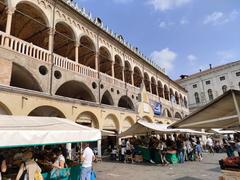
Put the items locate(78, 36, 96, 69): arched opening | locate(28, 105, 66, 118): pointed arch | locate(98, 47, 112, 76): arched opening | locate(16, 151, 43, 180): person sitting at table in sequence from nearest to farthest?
locate(16, 151, 43, 180): person sitting at table < locate(28, 105, 66, 118): pointed arch < locate(78, 36, 96, 69): arched opening < locate(98, 47, 112, 76): arched opening

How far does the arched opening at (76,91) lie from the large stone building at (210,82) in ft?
109

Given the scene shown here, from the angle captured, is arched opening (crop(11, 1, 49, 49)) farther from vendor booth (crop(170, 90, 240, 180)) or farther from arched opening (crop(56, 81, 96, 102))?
vendor booth (crop(170, 90, 240, 180))

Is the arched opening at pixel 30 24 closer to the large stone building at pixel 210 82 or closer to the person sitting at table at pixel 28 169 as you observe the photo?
the person sitting at table at pixel 28 169

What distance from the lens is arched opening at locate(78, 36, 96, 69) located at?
17.2 meters

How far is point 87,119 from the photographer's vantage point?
48.2 feet

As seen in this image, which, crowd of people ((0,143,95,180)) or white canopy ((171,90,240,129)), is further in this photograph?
crowd of people ((0,143,95,180))

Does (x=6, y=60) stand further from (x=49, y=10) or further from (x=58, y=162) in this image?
(x=58, y=162)

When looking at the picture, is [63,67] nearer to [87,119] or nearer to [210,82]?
[87,119]

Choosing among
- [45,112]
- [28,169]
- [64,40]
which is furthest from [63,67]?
[28,169]

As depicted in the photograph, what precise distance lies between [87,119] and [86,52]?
23.9 feet

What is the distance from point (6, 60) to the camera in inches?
397

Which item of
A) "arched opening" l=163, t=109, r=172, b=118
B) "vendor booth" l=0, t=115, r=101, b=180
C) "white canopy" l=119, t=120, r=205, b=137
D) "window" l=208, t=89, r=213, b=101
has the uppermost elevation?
"window" l=208, t=89, r=213, b=101

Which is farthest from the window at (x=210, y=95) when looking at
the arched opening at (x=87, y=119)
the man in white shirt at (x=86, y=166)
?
the man in white shirt at (x=86, y=166)

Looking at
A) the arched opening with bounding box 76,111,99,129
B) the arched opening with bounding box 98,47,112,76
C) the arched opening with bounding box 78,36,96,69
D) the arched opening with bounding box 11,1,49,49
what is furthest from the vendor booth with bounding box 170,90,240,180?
the arched opening with bounding box 98,47,112,76
